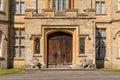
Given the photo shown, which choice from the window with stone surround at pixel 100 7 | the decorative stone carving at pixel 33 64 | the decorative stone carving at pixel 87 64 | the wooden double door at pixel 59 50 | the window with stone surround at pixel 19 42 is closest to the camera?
the decorative stone carving at pixel 33 64

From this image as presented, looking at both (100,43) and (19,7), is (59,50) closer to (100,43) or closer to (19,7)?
(100,43)

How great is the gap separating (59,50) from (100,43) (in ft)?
16.3

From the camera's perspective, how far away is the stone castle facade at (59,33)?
2827 centimetres

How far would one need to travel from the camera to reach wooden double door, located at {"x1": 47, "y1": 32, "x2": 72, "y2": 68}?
2878 cm

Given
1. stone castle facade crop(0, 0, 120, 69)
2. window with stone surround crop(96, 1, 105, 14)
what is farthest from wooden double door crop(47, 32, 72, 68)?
window with stone surround crop(96, 1, 105, 14)

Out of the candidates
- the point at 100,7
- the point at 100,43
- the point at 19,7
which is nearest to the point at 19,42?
the point at 19,7

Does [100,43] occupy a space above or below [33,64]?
above

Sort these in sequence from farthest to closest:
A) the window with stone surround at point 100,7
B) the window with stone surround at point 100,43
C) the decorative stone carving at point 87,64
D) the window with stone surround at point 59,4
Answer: the window with stone surround at point 100,7 < the window with stone surround at point 100,43 < the window with stone surround at point 59,4 < the decorative stone carving at point 87,64

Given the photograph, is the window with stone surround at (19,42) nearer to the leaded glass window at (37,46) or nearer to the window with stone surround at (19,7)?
the window with stone surround at (19,7)

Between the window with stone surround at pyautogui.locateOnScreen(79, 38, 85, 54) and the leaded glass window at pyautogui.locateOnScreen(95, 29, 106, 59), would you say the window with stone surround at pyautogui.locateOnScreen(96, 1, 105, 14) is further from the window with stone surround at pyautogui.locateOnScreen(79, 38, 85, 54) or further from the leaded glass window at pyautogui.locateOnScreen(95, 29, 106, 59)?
the window with stone surround at pyautogui.locateOnScreen(79, 38, 85, 54)

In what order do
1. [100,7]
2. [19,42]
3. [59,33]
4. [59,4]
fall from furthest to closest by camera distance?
[100,7] → [19,42] → [59,4] → [59,33]

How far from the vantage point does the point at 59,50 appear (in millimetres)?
28953

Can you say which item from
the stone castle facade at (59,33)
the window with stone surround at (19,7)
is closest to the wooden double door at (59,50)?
the stone castle facade at (59,33)

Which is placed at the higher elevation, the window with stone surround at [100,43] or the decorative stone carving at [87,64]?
the window with stone surround at [100,43]
